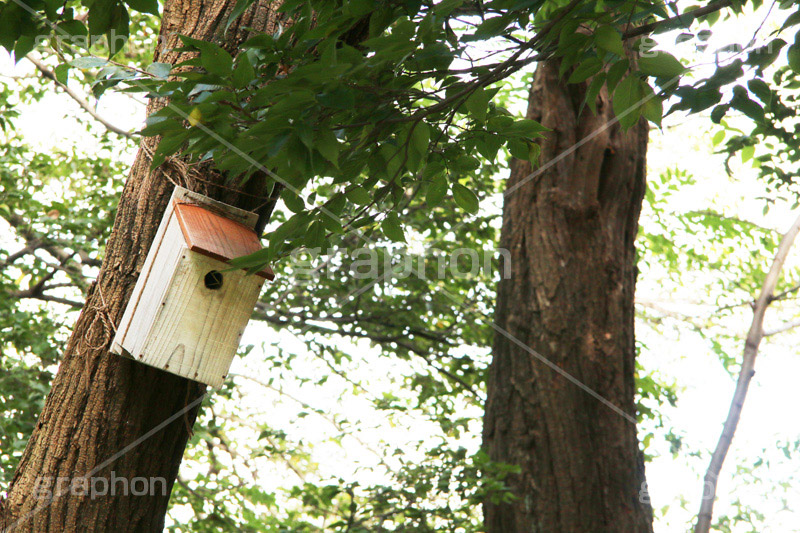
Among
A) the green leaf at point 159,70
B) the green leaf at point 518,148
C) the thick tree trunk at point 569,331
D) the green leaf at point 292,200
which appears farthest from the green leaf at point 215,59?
the thick tree trunk at point 569,331

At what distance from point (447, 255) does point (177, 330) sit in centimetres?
284

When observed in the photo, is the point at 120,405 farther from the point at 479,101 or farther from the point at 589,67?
the point at 589,67

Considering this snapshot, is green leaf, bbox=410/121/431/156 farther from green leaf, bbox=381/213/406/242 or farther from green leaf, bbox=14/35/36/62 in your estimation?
green leaf, bbox=14/35/36/62

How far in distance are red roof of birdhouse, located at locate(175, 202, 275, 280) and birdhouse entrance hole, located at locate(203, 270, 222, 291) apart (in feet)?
0.30

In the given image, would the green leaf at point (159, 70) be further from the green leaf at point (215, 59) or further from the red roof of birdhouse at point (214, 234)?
the red roof of birdhouse at point (214, 234)

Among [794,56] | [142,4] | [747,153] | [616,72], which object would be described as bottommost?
[142,4]

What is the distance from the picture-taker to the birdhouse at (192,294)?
Answer: 5.78 ft

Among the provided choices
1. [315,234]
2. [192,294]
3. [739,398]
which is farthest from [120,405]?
[739,398]

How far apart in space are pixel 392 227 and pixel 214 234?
470 millimetres

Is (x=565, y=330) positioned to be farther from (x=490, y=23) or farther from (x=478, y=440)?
(x=490, y=23)

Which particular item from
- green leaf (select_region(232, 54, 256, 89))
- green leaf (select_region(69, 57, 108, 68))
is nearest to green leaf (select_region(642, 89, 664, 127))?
green leaf (select_region(232, 54, 256, 89))

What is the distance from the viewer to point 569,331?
11.6ft

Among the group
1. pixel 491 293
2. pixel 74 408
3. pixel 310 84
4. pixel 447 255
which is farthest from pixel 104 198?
pixel 310 84

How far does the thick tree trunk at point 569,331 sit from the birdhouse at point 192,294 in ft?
6.15
